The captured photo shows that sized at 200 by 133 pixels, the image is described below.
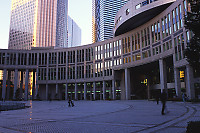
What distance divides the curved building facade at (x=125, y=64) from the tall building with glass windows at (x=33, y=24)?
87251 millimetres

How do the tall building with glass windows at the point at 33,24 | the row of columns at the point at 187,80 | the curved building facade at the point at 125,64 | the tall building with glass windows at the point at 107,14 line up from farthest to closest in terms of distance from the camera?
the tall building with glass windows at the point at 107,14 < the tall building with glass windows at the point at 33,24 < the curved building facade at the point at 125,64 < the row of columns at the point at 187,80

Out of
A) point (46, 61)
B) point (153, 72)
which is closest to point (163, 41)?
point (153, 72)

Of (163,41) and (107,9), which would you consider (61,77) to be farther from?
(107,9)

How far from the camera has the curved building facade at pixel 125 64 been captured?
134 ft

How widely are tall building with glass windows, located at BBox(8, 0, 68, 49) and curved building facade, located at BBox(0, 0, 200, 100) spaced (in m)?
87.3

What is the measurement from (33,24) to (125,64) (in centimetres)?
13081

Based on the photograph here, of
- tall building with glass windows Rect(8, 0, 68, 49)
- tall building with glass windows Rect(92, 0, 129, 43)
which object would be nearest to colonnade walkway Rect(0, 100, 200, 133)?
tall building with glass windows Rect(8, 0, 68, 49)

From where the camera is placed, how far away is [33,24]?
164375 mm

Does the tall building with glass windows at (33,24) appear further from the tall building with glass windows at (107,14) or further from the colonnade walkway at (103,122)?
the colonnade walkway at (103,122)

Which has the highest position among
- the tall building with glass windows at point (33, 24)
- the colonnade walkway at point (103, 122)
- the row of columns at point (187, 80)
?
the tall building with glass windows at point (33, 24)

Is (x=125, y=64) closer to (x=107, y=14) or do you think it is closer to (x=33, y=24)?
(x=33, y=24)

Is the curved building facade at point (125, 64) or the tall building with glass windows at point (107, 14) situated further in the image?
the tall building with glass windows at point (107, 14)

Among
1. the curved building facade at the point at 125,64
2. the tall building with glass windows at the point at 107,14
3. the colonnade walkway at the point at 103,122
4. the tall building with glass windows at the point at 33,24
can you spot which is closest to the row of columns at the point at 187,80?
the curved building facade at the point at 125,64

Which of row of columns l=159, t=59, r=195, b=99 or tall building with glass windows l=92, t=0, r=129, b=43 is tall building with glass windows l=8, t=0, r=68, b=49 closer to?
tall building with glass windows l=92, t=0, r=129, b=43
